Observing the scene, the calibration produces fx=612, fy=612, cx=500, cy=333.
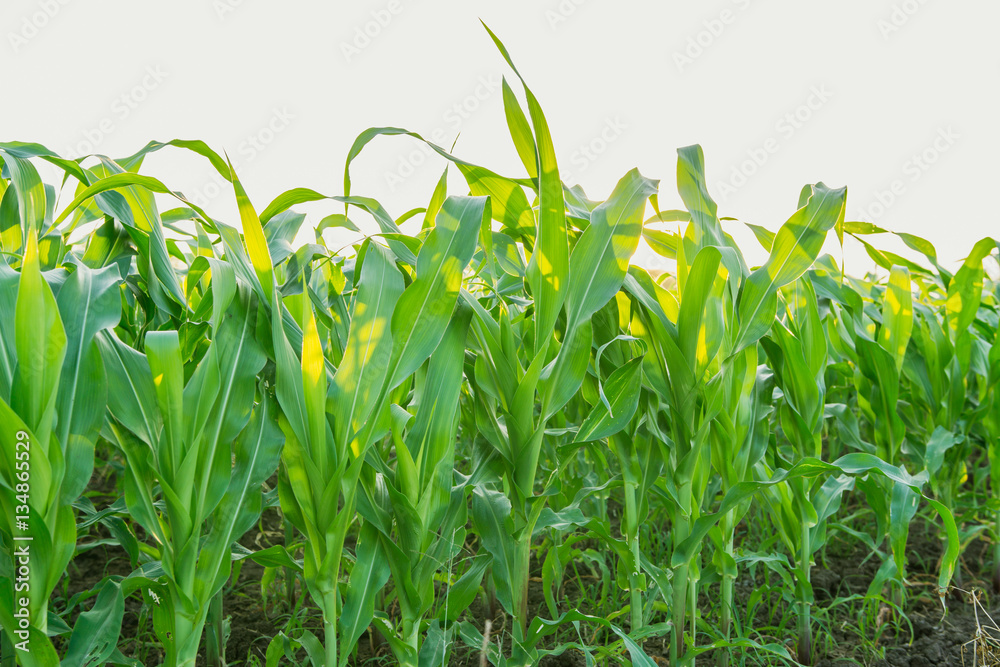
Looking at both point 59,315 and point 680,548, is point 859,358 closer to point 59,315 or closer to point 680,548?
point 680,548

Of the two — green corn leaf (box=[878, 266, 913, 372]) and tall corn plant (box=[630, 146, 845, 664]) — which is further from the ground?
tall corn plant (box=[630, 146, 845, 664])

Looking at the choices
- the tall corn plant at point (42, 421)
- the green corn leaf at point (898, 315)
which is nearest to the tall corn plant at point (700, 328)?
the green corn leaf at point (898, 315)

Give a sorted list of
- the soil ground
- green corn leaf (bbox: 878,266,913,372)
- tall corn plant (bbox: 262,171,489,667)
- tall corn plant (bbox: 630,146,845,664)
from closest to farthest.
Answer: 1. tall corn plant (bbox: 262,171,489,667)
2. tall corn plant (bbox: 630,146,845,664)
3. the soil ground
4. green corn leaf (bbox: 878,266,913,372)

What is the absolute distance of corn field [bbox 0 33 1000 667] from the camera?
82cm

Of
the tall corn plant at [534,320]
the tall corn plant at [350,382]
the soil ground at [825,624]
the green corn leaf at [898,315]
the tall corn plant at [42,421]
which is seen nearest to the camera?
the tall corn plant at [42,421]

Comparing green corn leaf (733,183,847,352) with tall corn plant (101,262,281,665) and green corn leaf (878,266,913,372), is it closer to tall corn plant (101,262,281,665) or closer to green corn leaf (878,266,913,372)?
green corn leaf (878,266,913,372)

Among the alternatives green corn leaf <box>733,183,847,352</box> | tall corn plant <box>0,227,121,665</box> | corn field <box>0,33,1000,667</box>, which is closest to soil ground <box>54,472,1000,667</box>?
corn field <box>0,33,1000,667</box>

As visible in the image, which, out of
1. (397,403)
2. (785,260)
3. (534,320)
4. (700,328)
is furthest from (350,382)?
(785,260)

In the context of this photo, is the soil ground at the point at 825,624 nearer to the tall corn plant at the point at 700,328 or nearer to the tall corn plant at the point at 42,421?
the tall corn plant at the point at 700,328

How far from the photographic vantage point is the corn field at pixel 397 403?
0.82 m

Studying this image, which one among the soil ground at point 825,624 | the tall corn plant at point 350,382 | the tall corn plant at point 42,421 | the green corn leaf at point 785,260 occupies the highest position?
the tall corn plant at point 42,421

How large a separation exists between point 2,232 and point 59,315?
450 millimetres

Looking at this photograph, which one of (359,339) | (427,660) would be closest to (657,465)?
(427,660)

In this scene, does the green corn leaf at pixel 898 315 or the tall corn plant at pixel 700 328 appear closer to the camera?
the tall corn plant at pixel 700 328
